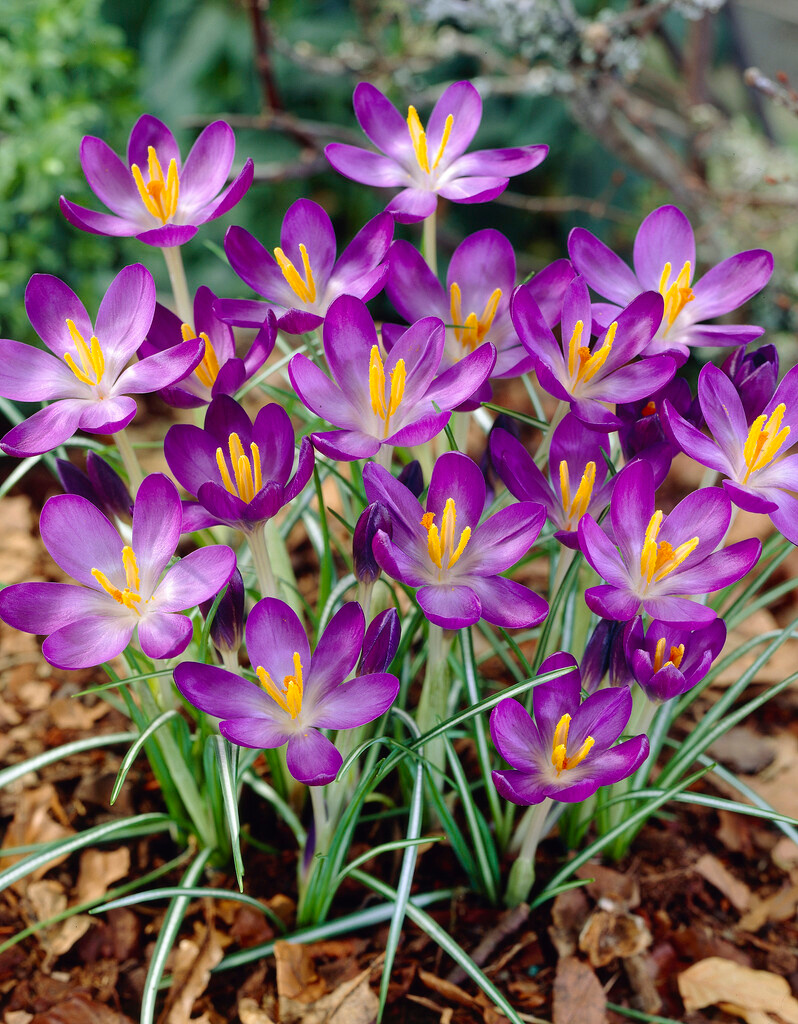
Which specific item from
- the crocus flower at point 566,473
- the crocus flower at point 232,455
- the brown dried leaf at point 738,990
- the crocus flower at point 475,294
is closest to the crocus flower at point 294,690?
the crocus flower at point 232,455

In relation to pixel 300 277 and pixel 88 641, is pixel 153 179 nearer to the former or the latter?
pixel 300 277

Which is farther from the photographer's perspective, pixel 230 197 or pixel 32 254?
pixel 32 254

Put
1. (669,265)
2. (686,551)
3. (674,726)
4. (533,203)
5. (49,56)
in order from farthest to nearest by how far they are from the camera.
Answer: (533,203)
(49,56)
(674,726)
(669,265)
(686,551)

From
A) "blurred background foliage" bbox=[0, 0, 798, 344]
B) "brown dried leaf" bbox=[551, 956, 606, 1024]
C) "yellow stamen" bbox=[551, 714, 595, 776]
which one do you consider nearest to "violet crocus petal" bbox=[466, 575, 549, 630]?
"yellow stamen" bbox=[551, 714, 595, 776]

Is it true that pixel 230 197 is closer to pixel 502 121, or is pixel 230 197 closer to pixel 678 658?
pixel 678 658

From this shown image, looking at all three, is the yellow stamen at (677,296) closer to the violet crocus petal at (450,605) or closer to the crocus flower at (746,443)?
the crocus flower at (746,443)

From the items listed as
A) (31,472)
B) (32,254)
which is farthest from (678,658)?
(32,254)
